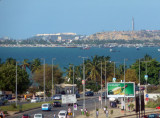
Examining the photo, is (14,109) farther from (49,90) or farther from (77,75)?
(77,75)

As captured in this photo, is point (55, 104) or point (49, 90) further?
point (49, 90)

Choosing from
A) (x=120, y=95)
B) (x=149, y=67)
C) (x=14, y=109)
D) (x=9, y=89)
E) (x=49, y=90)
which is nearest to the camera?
(x=14, y=109)

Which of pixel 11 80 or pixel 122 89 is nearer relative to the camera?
pixel 122 89

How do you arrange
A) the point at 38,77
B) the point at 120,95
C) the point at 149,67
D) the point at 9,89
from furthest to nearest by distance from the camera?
1. the point at 149,67
2. the point at 38,77
3. the point at 9,89
4. the point at 120,95

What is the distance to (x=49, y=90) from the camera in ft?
359

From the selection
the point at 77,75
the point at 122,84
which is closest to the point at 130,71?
the point at 77,75

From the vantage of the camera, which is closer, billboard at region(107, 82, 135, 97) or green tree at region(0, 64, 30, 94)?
billboard at region(107, 82, 135, 97)

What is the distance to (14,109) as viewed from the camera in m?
69.8

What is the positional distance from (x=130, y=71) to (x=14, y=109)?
2201 inches

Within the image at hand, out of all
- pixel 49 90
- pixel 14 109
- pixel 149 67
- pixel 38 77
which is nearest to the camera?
pixel 14 109

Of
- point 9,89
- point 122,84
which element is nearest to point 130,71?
point 9,89

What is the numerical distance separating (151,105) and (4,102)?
25.4 metres

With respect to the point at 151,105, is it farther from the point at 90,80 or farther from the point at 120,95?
the point at 90,80

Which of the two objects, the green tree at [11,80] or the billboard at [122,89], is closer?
the billboard at [122,89]
